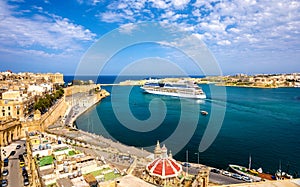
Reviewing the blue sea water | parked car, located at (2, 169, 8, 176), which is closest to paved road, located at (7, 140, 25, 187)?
parked car, located at (2, 169, 8, 176)

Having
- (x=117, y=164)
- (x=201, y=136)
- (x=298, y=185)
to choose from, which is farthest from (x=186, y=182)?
(x=201, y=136)

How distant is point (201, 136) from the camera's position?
20.6 m

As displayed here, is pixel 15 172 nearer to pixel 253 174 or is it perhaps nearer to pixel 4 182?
pixel 4 182

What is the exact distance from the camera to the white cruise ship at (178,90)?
46406mm

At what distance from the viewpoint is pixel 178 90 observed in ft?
166

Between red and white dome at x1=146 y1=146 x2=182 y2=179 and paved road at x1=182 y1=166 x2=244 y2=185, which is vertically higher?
red and white dome at x1=146 y1=146 x2=182 y2=179

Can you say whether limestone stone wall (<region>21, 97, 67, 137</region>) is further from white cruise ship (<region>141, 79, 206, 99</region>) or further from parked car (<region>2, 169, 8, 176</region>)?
white cruise ship (<region>141, 79, 206, 99</region>)

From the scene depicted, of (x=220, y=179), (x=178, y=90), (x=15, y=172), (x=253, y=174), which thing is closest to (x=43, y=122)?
(x=15, y=172)

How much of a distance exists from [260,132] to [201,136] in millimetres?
5571


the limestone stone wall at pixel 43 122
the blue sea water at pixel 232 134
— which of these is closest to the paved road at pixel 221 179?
the blue sea water at pixel 232 134

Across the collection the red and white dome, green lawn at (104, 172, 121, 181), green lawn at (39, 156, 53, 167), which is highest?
the red and white dome

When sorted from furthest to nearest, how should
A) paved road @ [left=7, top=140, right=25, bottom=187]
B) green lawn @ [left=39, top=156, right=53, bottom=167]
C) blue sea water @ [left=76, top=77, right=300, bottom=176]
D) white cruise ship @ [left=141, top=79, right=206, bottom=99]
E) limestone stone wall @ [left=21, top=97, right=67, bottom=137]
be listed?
white cruise ship @ [left=141, top=79, right=206, bottom=99] < limestone stone wall @ [left=21, top=97, right=67, bottom=137] < blue sea water @ [left=76, top=77, right=300, bottom=176] < paved road @ [left=7, top=140, right=25, bottom=187] < green lawn @ [left=39, top=156, right=53, bottom=167]

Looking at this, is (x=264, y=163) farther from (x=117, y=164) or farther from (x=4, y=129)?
(x=4, y=129)

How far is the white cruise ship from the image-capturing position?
46406 mm
